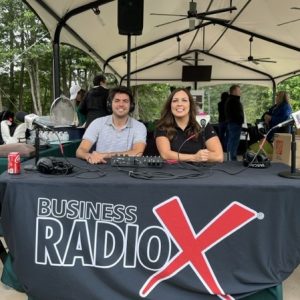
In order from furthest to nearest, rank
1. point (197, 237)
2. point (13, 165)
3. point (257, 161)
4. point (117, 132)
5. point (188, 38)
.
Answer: point (188, 38) → point (117, 132) → point (257, 161) → point (13, 165) → point (197, 237)

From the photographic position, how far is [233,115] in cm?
586

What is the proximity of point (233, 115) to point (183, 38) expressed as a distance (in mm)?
3494

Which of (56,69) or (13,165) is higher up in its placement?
(56,69)

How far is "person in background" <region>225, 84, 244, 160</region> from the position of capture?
580cm

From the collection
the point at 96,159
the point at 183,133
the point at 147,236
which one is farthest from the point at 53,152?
the point at 147,236

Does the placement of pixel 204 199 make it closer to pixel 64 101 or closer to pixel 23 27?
pixel 64 101

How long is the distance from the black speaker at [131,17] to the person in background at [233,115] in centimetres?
233

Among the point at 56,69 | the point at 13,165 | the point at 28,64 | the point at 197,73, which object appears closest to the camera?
the point at 13,165

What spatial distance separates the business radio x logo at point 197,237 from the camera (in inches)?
60.1

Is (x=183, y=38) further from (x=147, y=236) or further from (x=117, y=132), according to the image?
(x=147, y=236)

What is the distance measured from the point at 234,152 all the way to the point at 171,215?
15.6 feet

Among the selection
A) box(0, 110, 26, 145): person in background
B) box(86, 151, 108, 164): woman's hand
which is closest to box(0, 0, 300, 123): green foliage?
box(0, 110, 26, 145): person in background

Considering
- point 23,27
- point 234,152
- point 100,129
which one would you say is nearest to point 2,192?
point 100,129

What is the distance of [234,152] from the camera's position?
6.11 metres
